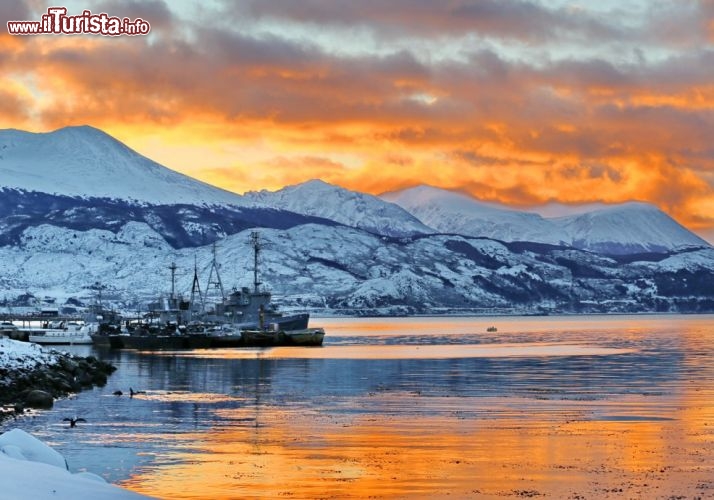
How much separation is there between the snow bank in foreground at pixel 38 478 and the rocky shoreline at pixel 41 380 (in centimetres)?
2212

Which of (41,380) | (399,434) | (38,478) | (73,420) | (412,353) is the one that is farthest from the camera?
(412,353)

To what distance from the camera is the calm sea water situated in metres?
34.0

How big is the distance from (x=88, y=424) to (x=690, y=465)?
88.3 ft

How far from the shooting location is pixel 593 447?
41.1 metres

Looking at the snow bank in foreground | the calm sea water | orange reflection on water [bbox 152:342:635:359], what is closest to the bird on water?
the calm sea water

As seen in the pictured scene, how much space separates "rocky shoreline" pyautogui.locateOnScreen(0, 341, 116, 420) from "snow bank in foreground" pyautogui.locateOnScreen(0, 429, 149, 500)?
22.1 metres

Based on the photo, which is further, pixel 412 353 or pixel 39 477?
pixel 412 353

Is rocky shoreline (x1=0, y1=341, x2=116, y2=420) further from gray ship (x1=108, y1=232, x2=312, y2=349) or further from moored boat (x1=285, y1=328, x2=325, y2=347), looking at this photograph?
moored boat (x1=285, y1=328, x2=325, y2=347)

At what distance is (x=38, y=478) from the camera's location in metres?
25.1

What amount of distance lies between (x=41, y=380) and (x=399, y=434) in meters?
30.1

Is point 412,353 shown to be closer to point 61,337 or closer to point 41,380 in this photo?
point 61,337

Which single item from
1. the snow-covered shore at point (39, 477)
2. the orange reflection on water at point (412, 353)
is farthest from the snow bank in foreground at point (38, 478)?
the orange reflection on water at point (412, 353)

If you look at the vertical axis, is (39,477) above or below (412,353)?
above

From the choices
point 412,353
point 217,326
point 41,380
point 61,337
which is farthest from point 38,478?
point 217,326
